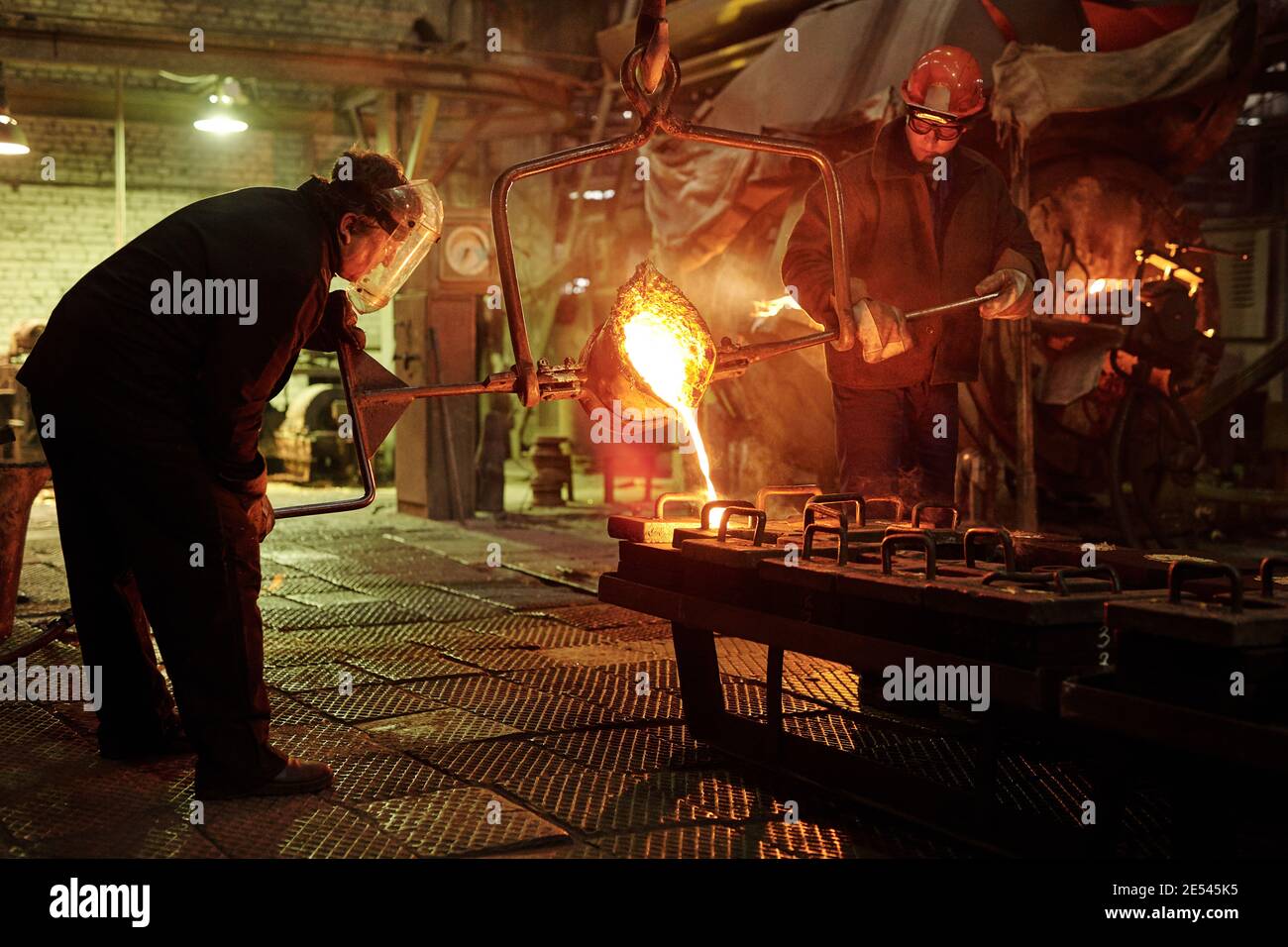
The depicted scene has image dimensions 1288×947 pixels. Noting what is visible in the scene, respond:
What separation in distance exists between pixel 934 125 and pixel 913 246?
0.47 metres

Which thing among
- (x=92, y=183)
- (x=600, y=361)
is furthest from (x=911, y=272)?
(x=92, y=183)

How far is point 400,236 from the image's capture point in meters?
3.65

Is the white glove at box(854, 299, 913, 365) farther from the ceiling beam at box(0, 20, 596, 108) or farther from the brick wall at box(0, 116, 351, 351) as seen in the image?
the brick wall at box(0, 116, 351, 351)

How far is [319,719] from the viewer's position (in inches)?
171

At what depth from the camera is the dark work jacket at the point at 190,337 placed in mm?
3340

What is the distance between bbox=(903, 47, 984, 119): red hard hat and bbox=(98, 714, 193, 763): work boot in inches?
128

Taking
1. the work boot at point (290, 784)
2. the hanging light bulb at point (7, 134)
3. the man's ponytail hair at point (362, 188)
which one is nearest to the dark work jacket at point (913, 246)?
the man's ponytail hair at point (362, 188)

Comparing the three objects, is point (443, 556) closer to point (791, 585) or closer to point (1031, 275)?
point (1031, 275)

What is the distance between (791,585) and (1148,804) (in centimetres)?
114

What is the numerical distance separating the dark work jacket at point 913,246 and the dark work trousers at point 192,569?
90.9 inches

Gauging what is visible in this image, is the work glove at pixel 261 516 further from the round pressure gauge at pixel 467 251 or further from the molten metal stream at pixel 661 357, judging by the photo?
the round pressure gauge at pixel 467 251

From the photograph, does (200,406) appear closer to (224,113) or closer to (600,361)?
(600,361)

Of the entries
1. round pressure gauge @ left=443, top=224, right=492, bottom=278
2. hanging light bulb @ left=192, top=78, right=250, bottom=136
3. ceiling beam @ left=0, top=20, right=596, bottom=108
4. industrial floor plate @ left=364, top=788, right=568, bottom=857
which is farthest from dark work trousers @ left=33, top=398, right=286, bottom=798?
hanging light bulb @ left=192, top=78, right=250, bottom=136
